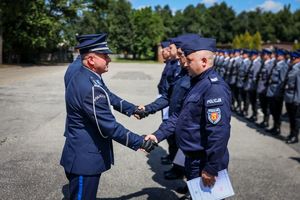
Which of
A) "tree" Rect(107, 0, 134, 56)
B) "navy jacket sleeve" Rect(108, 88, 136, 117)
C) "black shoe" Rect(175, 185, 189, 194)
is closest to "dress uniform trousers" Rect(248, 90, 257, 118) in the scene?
"black shoe" Rect(175, 185, 189, 194)

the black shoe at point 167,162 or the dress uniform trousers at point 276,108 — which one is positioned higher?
the dress uniform trousers at point 276,108

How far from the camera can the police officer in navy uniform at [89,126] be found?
3648mm

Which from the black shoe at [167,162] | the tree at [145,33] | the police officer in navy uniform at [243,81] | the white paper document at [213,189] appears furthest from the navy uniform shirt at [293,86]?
the tree at [145,33]

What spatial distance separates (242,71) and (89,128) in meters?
10.3

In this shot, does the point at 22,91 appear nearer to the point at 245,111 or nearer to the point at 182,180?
the point at 245,111

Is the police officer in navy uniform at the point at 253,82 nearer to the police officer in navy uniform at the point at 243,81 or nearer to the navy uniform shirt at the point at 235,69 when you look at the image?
the police officer in navy uniform at the point at 243,81

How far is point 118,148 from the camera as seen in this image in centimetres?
821

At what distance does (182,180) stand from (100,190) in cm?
132

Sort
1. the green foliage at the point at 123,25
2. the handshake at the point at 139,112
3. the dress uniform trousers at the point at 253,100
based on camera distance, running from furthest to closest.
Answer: the green foliage at the point at 123,25
the dress uniform trousers at the point at 253,100
the handshake at the point at 139,112

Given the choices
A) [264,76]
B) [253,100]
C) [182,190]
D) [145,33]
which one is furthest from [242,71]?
[145,33]

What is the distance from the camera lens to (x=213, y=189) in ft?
11.9

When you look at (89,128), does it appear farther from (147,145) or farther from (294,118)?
(294,118)

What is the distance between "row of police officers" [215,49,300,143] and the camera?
9594 mm

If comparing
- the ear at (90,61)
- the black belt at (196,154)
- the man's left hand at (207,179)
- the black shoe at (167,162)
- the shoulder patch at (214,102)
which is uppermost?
the ear at (90,61)
